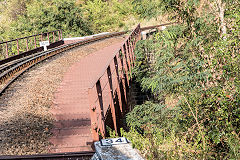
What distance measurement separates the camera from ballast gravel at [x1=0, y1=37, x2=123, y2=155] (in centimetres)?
703

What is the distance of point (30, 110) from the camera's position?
935cm

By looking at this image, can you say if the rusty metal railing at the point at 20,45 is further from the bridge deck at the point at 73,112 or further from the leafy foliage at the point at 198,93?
the leafy foliage at the point at 198,93

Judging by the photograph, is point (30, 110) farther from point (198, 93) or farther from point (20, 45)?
point (20, 45)

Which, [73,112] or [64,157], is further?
[73,112]

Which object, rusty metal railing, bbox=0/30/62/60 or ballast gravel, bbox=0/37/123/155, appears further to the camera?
rusty metal railing, bbox=0/30/62/60

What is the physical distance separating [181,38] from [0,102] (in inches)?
229

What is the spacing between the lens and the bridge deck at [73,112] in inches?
279

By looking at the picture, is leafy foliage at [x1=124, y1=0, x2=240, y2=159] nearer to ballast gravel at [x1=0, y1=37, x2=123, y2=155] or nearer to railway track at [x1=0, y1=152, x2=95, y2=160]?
railway track at [x1=0, y1=152, x2=95, y2=160]

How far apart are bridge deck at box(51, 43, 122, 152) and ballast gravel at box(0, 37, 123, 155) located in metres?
0.23

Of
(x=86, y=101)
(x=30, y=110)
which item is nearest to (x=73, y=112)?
(x=86, y=101)

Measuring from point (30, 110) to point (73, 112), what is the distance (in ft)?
4.31

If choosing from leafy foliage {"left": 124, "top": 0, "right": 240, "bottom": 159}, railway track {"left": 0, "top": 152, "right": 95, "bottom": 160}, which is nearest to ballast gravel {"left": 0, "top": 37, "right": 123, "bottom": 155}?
railway track {"left": 0, "top": 152, "right": 95, "bottom": 160}

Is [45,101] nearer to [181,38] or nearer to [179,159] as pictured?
[181,38]

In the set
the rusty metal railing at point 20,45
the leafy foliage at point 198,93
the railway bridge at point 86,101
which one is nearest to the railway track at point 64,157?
the railway bridge at point 86,101
